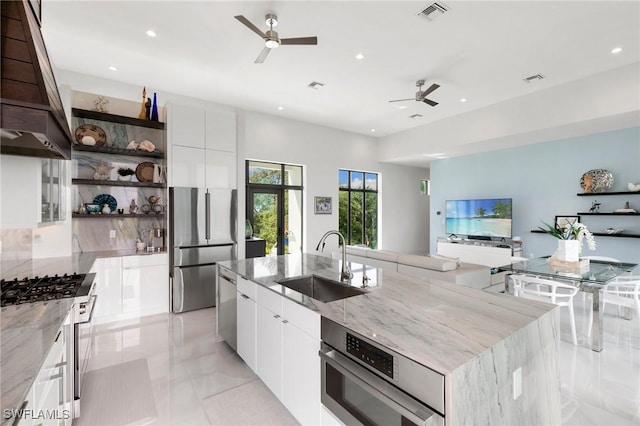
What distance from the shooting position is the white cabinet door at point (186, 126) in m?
4.40

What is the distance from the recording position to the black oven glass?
3.97 feet

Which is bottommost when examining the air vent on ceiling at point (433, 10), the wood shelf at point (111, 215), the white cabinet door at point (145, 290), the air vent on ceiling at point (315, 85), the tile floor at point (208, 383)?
the tile floor at point (208, 383)

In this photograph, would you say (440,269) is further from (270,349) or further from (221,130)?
(221,130)

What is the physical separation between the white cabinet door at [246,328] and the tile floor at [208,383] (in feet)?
0.76

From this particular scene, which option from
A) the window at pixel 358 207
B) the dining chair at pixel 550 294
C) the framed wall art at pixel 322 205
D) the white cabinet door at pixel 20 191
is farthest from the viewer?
the window at pixel 358 207

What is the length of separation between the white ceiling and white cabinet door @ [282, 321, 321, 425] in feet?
10.3

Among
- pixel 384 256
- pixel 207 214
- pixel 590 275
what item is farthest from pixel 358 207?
pixel 590 275

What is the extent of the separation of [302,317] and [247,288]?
36.8 inches

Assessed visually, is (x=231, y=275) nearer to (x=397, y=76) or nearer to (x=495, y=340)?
(x=495, y=340)

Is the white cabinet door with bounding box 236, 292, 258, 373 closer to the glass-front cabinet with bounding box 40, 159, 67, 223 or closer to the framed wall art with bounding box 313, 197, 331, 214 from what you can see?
the glass-front cabinet with bounding box 40, 159, 67, 223

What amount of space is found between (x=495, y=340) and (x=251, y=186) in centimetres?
570

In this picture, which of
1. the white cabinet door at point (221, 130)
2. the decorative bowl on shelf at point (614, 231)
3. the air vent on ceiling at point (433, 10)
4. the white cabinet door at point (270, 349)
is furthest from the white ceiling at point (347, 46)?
the white cabinet door at point (270, 349)

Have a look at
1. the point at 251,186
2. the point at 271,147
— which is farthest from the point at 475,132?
the point at 251,186

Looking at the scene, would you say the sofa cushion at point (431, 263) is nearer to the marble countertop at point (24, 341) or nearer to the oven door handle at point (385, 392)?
the oven door handle at point (385, 392)
